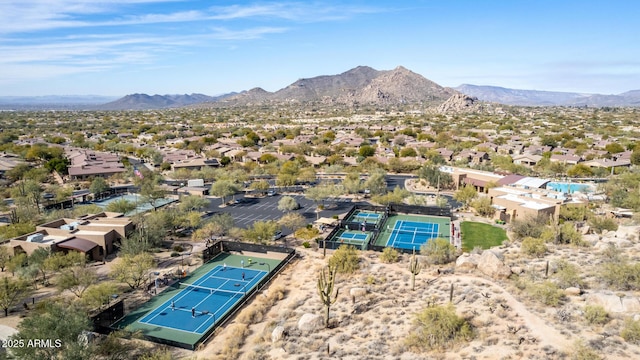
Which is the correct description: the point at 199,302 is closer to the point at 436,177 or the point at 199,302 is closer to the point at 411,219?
the point at 411,219

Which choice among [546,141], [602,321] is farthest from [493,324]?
[546,141]

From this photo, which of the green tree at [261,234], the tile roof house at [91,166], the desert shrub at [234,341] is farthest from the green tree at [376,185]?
the tile roof house at [91,166]

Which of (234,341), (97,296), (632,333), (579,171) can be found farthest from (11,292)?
(579,171)

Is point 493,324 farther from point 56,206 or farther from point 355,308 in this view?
point 56,206

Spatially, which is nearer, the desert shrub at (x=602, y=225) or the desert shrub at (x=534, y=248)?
the desert shrub at (x=534, y=248)

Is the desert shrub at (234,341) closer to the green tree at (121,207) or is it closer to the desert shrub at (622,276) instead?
the desert shrub at (622,276)

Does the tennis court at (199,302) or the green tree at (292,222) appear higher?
the green tree at (292,222)

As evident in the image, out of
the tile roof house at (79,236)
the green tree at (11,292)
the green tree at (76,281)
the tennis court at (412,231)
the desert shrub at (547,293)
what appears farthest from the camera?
the tennis court at (412,231)
